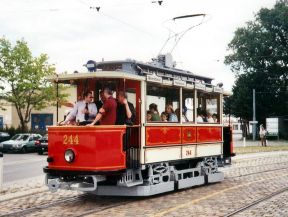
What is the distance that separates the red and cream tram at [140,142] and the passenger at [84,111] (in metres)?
0.47

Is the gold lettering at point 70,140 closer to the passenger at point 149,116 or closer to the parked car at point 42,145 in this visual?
the passenger at point 149,116

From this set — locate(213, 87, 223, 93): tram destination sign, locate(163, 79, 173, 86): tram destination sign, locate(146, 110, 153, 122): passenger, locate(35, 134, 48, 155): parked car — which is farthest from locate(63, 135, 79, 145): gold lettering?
locate(35, 134, 48, 155): parked car

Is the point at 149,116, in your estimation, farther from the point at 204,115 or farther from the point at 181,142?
the point at 204,115

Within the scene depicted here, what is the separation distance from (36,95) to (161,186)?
113 ft

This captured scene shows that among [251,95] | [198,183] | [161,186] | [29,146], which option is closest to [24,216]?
[161,186]

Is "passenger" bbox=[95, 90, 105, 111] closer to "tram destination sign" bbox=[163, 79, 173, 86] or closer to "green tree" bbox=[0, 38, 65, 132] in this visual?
"tram destination sign" bbox=[163, 79, 173, 86]

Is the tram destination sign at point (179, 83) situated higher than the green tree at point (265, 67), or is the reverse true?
the green tree at point (265, 67)

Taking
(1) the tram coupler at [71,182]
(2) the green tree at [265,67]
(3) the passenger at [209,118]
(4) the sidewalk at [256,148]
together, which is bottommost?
(4) the sidewalk at [256,148]

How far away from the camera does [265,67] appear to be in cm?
6053

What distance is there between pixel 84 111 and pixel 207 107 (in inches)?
182

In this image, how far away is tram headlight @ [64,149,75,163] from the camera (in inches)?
403

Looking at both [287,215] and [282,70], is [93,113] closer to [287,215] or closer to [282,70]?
[287,215]

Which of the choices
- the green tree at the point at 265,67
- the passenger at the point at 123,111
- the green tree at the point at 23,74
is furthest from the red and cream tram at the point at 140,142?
the green tree at the point at 265,67

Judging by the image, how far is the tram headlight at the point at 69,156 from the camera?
10.2 metres
